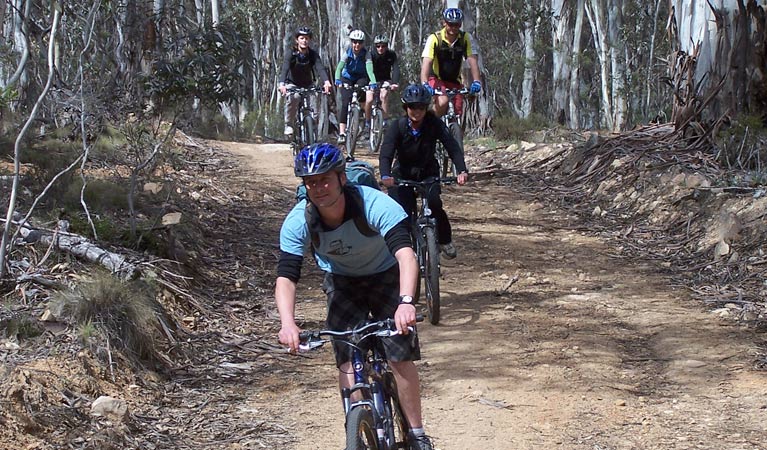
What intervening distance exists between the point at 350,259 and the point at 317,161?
57cm

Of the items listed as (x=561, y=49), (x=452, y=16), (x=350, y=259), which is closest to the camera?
(x=350, y=259)

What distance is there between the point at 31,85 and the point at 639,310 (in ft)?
31.1

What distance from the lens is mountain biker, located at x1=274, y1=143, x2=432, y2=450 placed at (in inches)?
148

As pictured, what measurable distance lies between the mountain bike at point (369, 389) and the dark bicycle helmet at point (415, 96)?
10.5ft

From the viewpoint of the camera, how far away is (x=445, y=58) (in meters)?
10.2

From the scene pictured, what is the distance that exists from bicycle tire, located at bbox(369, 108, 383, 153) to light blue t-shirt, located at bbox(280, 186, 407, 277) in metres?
10.0

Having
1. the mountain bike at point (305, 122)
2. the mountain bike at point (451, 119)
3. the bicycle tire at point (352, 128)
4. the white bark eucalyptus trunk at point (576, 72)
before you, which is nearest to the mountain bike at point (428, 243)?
the mountain bike at point (451, 119)

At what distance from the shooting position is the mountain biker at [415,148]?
6918mm

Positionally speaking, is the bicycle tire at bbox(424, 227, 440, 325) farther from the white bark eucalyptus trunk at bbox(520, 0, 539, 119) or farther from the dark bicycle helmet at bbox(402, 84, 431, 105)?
the white bark eucalyptus trunk at bbox(520, 0, 539, 119)

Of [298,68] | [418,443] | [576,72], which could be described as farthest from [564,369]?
[576,72]

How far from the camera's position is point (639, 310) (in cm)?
735

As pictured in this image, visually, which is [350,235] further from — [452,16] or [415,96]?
[452,16]

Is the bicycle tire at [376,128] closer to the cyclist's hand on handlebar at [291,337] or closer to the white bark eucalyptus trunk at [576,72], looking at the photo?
the cyclist's hand on handlebar at [291,337]

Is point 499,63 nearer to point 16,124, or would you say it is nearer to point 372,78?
point 372,78
